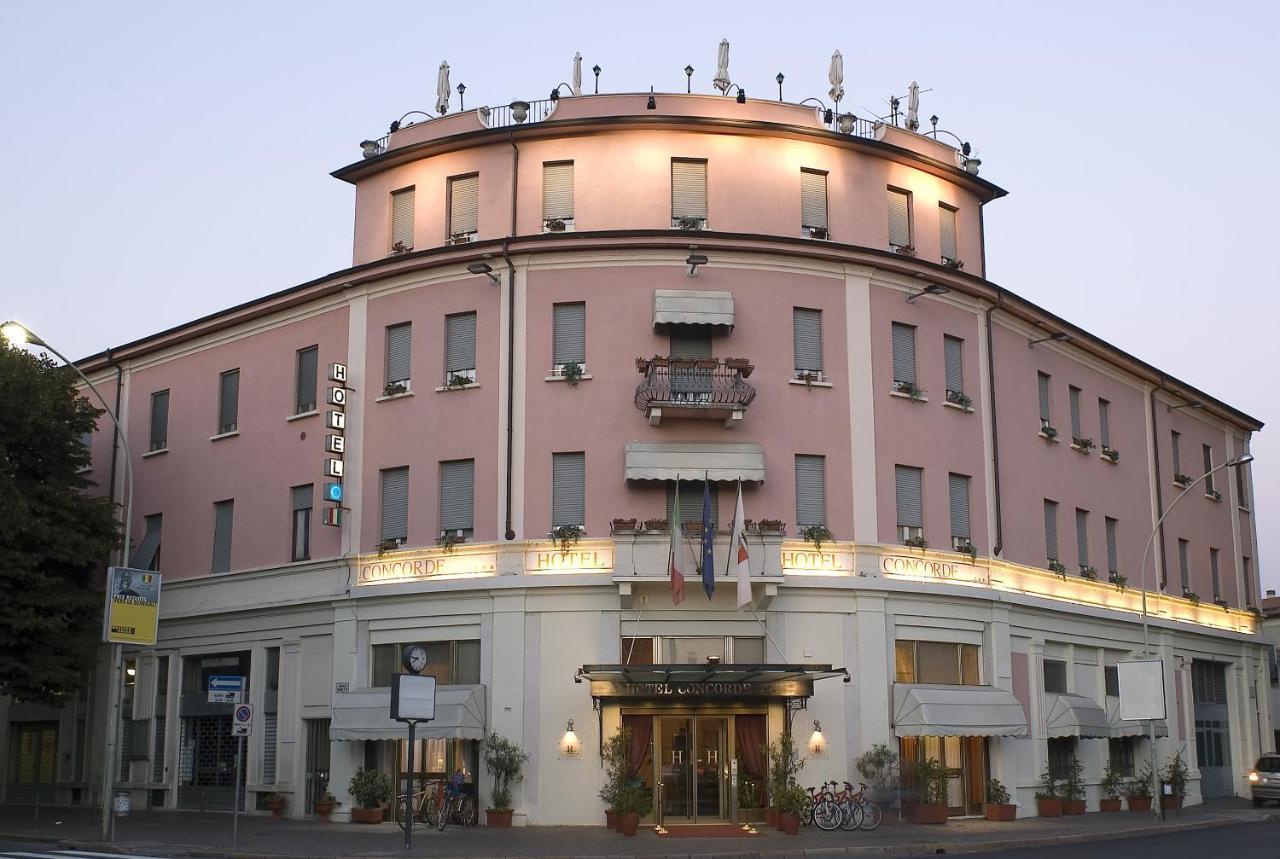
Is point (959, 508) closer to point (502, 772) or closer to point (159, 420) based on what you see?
point (502, 772)

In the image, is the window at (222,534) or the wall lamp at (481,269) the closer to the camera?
the wall lamp at (481,269)

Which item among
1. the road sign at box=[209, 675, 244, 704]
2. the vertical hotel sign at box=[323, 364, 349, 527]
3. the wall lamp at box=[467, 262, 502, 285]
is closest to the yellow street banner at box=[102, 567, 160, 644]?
the road sign at box=[209, 675, 244, 704]

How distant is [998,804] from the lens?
36.2m

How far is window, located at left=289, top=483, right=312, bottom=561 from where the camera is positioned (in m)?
39.2

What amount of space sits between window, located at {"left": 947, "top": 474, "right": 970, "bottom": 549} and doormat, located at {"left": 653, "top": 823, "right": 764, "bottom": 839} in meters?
9.39

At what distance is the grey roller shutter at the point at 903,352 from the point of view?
37.4 metres

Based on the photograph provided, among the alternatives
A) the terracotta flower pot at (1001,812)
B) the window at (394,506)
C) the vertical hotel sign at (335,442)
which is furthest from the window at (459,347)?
the terracotta flower pot at (1001,812)

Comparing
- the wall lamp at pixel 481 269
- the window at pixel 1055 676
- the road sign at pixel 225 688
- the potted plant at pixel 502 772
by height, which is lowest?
the potted plant at pixel 502 772

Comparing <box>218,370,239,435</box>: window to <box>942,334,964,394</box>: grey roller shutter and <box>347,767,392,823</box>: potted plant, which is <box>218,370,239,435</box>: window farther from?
<box>942,334,964,394</box>: grey roller shutter

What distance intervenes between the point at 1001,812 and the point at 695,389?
41.7 feet

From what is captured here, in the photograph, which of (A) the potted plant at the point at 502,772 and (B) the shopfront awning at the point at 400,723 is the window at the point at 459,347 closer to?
(B) the shopfront awning at the point at 400,723

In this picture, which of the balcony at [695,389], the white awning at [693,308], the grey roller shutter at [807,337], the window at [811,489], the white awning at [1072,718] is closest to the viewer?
the balcony at [695,389]

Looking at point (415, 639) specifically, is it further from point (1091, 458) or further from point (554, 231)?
point (1091, 458)

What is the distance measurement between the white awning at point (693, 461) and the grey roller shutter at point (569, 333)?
271cm
